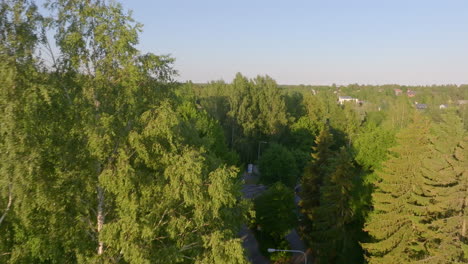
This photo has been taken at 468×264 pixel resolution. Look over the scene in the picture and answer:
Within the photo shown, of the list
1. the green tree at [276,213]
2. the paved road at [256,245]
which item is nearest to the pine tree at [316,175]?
the green tree at [276,213]

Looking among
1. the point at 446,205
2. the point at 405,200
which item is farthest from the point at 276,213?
the point at 446,205

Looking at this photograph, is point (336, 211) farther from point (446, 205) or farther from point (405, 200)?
point (446, 205)

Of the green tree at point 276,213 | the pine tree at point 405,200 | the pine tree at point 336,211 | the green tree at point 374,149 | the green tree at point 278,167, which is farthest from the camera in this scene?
the green tree at point 278,167

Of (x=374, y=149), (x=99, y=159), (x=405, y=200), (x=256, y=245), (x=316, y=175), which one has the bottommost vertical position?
(x=256, y=245)

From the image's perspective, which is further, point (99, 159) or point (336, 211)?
point (336, 211)

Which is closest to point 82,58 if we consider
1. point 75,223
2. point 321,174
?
point 75,223

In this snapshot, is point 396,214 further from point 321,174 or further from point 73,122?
point 73,122

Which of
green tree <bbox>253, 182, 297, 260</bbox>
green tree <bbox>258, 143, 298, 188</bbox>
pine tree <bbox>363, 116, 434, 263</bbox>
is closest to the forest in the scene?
pine tree <bbox>363, 116, 434, 263</bbox>

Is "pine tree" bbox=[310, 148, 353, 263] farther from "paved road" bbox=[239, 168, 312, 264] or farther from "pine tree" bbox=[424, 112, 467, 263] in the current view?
"pine tree" bbox=[424, 112, 467, 263]

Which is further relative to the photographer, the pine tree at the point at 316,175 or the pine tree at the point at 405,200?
the pine tree at the point at 316,175

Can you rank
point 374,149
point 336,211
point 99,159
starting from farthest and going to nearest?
1. point 374,149
2. point 336,211
3. point 99,159

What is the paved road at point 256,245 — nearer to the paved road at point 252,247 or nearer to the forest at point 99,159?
the paved road at point 252,247
